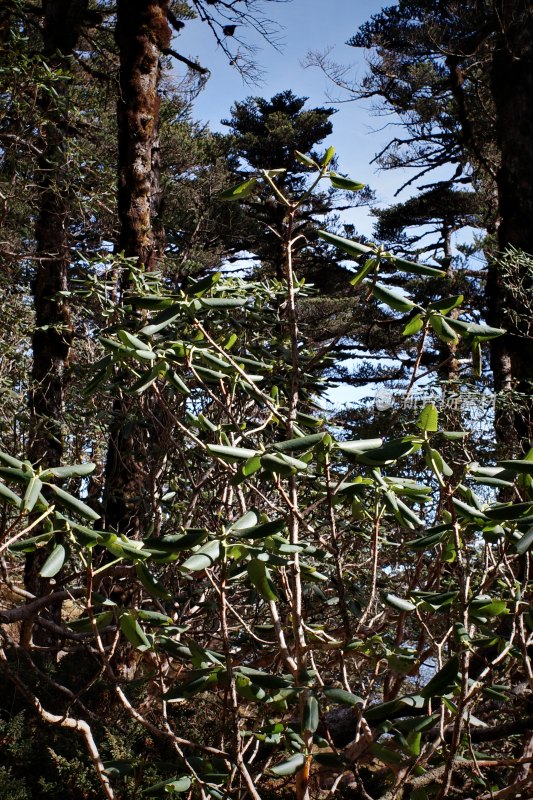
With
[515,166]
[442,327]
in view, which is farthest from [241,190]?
[515,166]

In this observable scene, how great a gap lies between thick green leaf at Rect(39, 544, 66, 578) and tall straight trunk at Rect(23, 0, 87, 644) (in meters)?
4.09

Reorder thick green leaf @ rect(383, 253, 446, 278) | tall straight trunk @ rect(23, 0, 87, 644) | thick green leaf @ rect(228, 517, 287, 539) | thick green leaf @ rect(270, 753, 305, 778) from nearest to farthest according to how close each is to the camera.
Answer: thick green leaf @ rect(228, 517, 287, 539) → thick green leaf @ rect(270, 753, 305, 778) → thick green leaf @ rect(383, 253, 446, 278) → tall straight trunk @ rect(23, 0, 87, 644)

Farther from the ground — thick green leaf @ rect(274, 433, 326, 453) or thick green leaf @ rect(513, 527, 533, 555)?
thick green leaf @ rect(274, 433, 326, 453)

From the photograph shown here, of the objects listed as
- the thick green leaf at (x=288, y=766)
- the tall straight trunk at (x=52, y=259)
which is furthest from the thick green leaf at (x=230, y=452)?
the tall straight trunk at (x=52, y=259)

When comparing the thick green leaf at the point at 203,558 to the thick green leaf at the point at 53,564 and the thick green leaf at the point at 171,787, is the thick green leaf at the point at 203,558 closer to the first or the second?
the thick green leaf at the point at 53,564

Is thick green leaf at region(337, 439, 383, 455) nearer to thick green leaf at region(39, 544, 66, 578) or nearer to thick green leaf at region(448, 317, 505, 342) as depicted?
thick green leaf at region(448, 317, 505, 342)

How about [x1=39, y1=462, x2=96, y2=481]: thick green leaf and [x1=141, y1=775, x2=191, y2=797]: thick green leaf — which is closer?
[x1=39, y1=462, x2=96, y2=481]: thick green leaf

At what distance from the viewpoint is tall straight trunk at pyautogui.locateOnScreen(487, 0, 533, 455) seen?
4660mm

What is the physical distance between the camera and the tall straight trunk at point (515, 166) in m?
4.66

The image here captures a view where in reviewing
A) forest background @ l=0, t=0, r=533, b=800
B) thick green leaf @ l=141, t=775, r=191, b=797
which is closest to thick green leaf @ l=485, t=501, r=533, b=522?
forest background @ l=0, t=0, r=533, b=800

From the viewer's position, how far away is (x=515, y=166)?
506 cm

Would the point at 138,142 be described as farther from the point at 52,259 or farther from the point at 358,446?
the point at 358,446

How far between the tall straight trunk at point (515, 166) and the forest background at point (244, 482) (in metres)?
0.02

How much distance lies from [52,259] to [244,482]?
169 inches
